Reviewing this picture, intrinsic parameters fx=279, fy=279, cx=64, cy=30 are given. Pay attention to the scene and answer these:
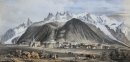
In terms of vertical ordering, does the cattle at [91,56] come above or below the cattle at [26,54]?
below

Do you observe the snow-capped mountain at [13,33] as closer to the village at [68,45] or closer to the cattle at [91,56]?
the village at [68,45]

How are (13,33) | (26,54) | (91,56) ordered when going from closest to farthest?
(91,56) < (26,54) < (13,33)

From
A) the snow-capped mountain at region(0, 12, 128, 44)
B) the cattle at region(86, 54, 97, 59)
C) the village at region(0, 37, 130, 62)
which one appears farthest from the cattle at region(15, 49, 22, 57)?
the cattle at region(86, 54, 97, 59)

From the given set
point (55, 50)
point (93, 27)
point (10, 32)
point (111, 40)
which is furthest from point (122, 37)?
point (10, 32)

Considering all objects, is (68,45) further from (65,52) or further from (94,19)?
(94,19)

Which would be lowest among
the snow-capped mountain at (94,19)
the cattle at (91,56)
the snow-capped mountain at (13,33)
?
the cattle at (91,56)

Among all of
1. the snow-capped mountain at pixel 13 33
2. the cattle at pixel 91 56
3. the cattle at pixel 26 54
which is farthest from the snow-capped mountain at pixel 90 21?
the cattle at pixel 91 56

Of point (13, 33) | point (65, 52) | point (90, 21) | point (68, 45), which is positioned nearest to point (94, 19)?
point (90, 21)

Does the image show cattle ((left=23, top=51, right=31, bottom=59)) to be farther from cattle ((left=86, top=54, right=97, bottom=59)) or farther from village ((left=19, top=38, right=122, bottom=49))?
cattle ((left=86, top=54, right=97, bottom=59))

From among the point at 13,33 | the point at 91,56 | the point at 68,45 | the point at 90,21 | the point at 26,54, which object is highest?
the point at 90,21
